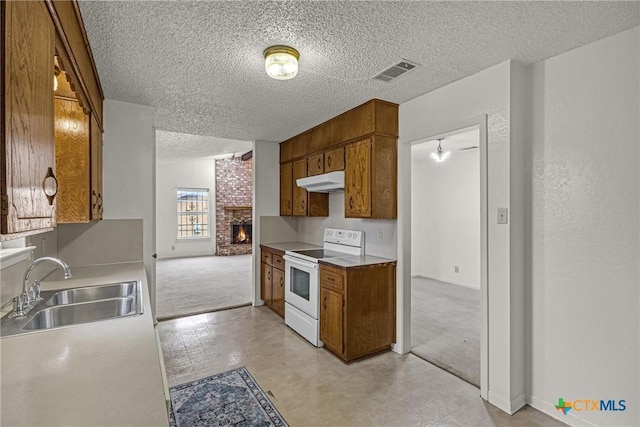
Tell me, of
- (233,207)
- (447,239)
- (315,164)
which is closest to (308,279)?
(315,164)

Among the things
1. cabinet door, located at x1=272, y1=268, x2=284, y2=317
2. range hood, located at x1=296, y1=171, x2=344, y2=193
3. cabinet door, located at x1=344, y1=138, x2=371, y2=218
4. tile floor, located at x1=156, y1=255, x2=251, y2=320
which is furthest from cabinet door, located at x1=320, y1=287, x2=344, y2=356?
tile floor, located at x1=156, y1=255, x2=251, y2=320

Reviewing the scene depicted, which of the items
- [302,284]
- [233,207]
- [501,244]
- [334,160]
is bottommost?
[302,284]

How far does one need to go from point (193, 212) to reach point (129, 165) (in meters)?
7.06

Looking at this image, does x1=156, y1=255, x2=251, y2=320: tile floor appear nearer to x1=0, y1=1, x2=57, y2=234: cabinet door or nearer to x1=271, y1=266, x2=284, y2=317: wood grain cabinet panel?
x1=271, y1=266, x2=284, y2=317: wood grain cabinet panel

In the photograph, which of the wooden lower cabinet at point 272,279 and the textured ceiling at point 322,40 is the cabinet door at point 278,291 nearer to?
the wooden lower cabinet at point 272,279

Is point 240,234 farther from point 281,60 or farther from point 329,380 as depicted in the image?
point 281,60

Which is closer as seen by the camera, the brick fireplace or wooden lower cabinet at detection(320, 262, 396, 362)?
wooden lower cabinet at detection(320, 262, 396, 362)

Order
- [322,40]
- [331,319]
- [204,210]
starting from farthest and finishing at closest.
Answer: [204,210] → [331,319] → [322,40]

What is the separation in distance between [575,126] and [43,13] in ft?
9.09

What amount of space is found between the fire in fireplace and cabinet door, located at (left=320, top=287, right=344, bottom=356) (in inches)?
294

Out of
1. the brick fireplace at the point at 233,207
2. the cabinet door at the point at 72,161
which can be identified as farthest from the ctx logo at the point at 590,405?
the brick fireplace at the point at 233,207

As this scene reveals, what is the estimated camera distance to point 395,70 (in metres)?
2.37

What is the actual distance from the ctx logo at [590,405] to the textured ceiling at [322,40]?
220 cm

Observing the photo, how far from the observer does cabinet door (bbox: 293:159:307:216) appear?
4.29 m
